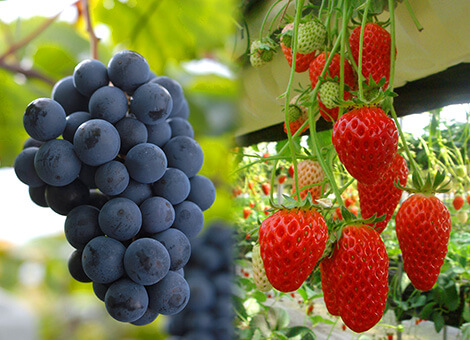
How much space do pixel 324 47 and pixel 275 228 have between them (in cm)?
23

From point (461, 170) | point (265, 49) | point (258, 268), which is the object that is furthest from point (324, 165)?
point (461, 170)

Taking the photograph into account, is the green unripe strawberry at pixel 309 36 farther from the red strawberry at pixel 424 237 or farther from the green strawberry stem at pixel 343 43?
the red strawberry at pixel 424 237

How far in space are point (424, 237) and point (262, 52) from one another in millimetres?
349

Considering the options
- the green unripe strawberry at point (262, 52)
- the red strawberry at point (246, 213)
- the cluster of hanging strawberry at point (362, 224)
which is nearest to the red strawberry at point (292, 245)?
the cluster of hanging strawberry at point (362, 224)

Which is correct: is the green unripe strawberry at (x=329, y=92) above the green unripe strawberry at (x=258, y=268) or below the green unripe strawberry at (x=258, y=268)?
above

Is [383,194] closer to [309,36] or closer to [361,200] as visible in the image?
[361,200]

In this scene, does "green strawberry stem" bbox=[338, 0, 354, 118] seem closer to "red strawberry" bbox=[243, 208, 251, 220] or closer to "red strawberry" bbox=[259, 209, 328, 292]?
"red strawberry" bbox=[259, 209, 328, 292]

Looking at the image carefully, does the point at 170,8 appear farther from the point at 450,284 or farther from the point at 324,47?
the point at 450,284

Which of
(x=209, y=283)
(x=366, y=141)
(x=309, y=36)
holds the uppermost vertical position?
(x=309, y=36)

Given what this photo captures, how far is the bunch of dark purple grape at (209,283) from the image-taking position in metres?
0.41

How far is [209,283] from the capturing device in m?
0.42

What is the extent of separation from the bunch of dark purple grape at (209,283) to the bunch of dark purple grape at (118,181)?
10 centimetres

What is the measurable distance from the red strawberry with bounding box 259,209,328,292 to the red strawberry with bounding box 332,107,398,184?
49 millimetres

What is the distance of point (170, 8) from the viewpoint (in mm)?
396
